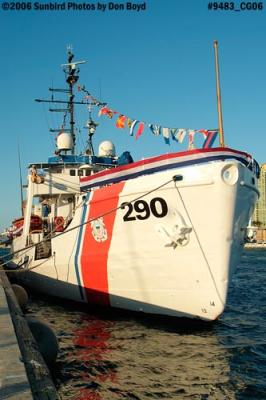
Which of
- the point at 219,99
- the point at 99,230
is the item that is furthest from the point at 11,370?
the point at 219,99

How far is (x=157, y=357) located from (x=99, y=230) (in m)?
4.39

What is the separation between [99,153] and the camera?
1967 centimetres

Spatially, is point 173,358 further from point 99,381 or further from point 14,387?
point 14,387

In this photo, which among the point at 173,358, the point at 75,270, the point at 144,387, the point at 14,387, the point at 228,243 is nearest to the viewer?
the point at 14,387

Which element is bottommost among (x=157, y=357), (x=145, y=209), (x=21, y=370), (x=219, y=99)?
(x=157, y=357)

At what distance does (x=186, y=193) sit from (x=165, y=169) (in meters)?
0.87

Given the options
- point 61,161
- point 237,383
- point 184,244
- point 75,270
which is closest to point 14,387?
point 237,383

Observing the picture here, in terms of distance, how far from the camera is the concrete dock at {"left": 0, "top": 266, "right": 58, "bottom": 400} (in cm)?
345

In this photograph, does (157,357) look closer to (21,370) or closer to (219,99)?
(21,370)

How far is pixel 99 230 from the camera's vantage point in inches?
444

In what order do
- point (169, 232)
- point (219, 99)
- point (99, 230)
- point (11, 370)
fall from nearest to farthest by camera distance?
point (11, 370)
point (169, 232)
point (219, 99)
point (99, 230)

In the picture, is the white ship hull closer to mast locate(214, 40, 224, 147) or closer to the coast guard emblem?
the coast guard emblem

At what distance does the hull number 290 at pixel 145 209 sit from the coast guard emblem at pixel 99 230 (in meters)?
0.89

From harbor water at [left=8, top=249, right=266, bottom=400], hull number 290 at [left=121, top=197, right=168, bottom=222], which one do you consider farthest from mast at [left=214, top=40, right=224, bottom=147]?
harbor water at [left=8, top=249, right=266, bottom=400]
